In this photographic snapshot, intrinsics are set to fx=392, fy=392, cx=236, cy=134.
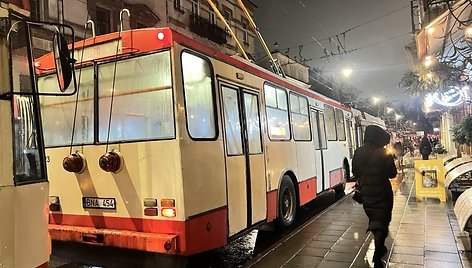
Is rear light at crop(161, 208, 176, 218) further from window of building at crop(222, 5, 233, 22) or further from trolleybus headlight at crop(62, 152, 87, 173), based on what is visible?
window of building at crop(222, 5, 233, 22)

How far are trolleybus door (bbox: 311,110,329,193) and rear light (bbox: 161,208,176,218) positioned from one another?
6044 millimetres

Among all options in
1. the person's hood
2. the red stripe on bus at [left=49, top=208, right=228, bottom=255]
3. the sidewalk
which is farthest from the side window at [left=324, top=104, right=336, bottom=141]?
the red stripe on bus at [left=49, top=208, right=228, bottom=255]

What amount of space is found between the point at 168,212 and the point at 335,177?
8190 mm

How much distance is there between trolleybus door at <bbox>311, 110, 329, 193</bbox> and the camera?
1026 cm

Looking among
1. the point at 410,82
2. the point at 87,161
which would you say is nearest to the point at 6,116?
the point at 87,161

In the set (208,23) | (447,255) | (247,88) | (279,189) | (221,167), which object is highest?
(208,23)

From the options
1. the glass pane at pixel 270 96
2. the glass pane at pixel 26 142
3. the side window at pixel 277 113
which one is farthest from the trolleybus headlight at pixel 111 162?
the glass pane at pixel 270 96

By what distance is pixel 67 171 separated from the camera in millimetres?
5566

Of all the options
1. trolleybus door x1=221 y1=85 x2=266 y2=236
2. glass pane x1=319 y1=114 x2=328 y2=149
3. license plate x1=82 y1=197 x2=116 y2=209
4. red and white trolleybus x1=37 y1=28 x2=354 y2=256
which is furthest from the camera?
glass pane x1=319 y1=114 x2=328 y2=149

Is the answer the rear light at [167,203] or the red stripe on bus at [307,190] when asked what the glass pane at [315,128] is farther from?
the rear light at [167,203]

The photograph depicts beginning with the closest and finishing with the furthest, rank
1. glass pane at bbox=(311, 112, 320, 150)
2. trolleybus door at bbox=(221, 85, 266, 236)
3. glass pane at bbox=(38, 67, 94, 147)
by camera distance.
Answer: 1. glass pane at bbox=(38, 67, 94, 147)
2. trolleybus door at bbox=(221, 85, 266, 236)
3. glass pane at bbox=(311, 112, 320, 150)

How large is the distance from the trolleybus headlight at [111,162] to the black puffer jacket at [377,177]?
333 cm

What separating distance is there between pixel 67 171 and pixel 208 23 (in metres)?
20.1

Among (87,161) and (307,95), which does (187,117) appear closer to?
(87,161)
